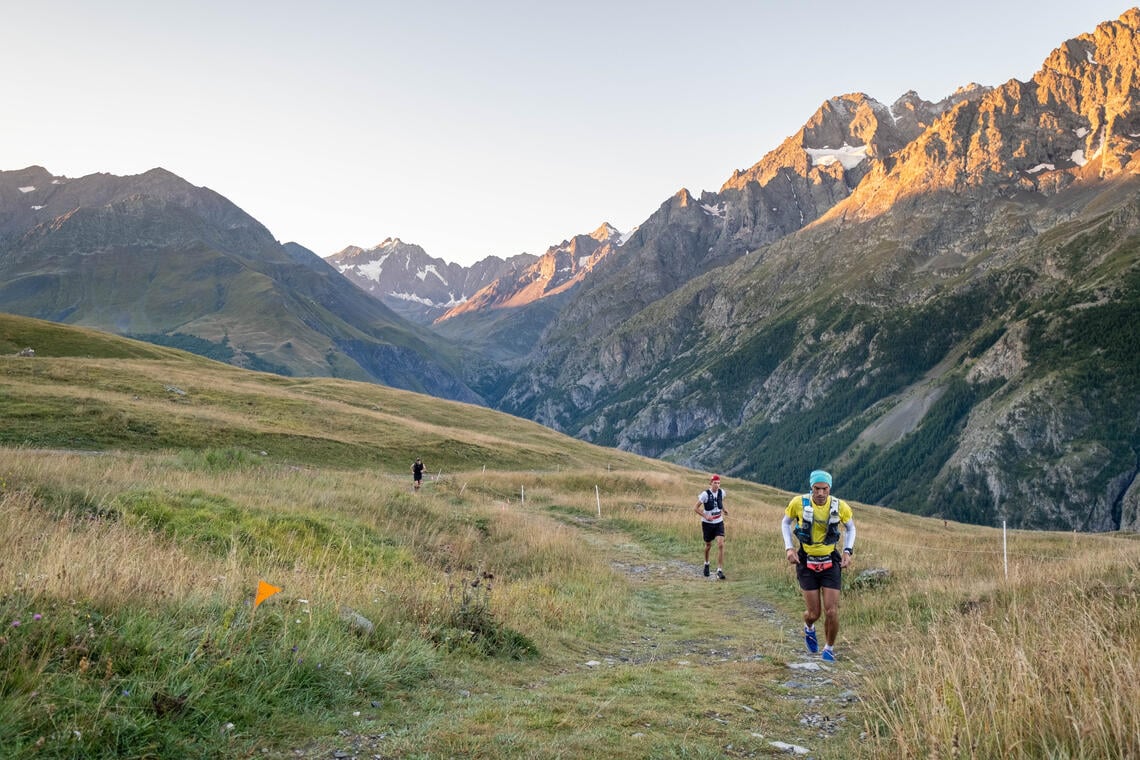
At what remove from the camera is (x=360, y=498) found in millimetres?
20656

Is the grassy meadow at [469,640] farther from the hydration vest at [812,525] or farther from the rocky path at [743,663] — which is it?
the hydration vest at [812,525]

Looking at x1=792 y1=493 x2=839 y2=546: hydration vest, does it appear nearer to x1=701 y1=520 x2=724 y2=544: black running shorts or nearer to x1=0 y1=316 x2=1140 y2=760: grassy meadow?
x1=0 y1=316 x2=1140 y2=760: grassy meadow

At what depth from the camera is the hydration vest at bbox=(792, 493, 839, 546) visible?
11656mm

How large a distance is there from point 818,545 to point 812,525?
355mm

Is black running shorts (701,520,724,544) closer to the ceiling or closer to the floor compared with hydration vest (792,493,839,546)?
closer to the floor

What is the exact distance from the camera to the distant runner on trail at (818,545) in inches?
458

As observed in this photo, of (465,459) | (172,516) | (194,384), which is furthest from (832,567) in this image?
(194,384)

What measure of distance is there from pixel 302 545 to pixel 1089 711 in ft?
42.1

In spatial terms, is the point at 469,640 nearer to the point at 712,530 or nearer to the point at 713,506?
the point at 713,506

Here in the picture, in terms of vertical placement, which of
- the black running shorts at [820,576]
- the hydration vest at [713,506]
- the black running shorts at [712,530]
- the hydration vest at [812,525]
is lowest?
the black running shorts at [712,530]

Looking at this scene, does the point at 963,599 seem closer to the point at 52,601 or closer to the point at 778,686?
the point at 778,686

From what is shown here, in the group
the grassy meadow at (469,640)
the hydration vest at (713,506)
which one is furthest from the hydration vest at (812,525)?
the hydration vest at (713,506)

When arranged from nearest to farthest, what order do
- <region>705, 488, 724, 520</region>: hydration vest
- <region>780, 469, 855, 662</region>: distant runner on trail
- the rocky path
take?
the rocky path, <region>780, 469, 855, 662</region>: distant runner on trail, <region>705, 488, 724, 520</region>: hydration vest

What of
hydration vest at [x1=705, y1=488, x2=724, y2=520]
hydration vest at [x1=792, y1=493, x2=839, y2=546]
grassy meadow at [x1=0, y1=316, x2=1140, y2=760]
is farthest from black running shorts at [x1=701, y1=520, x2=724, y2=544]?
hydration vest at [x1=792, y1=493, x2=839, y2=546]
